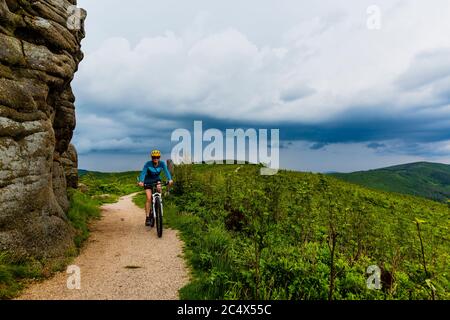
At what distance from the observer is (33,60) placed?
10.4m

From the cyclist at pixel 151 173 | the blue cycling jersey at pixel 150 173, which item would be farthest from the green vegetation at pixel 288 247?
the blue cycling jersey at pixel 150 173

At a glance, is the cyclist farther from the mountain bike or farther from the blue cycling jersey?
the mountain bike

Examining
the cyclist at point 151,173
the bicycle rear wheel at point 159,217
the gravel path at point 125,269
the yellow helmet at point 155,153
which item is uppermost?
the yellow helmet at point 155,153

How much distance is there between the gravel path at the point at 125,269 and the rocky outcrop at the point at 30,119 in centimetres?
128

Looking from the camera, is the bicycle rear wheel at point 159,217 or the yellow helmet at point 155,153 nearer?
the bicycle rear wheel at point 159,217

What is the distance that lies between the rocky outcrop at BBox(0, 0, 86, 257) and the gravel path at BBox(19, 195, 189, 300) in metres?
1.28

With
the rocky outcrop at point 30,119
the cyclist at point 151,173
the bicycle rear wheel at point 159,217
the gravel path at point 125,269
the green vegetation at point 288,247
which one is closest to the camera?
the green vegetation at point 288,247

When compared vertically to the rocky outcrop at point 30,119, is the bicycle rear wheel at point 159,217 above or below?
below

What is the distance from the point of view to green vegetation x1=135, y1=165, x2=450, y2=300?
7418mm

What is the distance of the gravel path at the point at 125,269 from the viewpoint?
7.56 meters

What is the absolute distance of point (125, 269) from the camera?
9305 millimetres

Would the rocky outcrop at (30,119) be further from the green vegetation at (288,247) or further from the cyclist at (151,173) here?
the green vegetation at (288,247)
